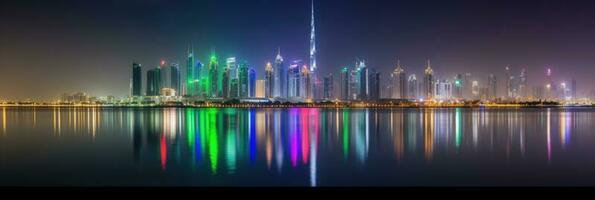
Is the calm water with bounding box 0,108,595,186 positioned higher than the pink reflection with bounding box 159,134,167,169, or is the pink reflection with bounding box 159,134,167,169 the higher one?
the pink reflection with bounding box 159,134,167,169

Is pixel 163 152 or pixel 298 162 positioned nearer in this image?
pixel 298 162

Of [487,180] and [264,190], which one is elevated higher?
[264,190]

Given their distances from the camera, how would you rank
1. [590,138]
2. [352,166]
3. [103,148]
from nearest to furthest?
[352,166] → [103,148] → [590,138]

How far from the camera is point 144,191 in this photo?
7.47m

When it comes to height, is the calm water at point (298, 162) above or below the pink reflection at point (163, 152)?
below

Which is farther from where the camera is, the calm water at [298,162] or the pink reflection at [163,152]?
the pink reflection at [163,152]

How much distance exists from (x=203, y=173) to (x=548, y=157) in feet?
40.7

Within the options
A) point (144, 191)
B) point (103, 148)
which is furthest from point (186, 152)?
point (144, 191)

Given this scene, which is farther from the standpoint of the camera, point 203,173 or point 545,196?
point 203,173

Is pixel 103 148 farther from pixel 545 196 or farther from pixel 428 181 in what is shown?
pixel 545 196

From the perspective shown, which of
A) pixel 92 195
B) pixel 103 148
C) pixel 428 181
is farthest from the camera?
pixel 103 148

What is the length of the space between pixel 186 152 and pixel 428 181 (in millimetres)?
10213

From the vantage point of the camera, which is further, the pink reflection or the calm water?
the pink reflection

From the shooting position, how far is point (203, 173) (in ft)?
47.4
